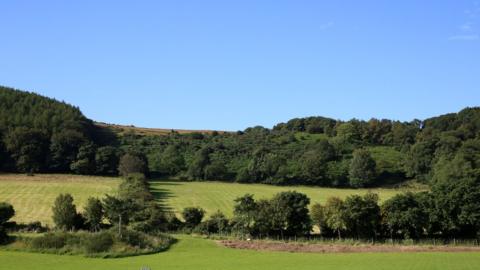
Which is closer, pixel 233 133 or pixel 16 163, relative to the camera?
pixel 16 163

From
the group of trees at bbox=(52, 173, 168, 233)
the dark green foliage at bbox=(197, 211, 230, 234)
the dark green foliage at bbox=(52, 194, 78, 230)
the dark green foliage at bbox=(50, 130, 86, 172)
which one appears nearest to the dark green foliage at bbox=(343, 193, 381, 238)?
the dark green foliage at bbox=(197, 211, 230, 234)

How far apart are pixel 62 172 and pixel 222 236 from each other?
229ft

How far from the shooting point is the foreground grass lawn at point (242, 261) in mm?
46188

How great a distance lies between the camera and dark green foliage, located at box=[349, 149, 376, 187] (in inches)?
5153

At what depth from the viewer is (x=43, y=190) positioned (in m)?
101

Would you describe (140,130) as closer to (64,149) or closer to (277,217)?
(64,149)

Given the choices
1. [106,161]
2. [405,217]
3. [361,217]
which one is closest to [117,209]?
[361,217]

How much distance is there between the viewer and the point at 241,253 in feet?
189

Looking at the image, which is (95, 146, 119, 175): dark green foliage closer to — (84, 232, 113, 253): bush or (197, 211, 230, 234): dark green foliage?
(197, 211, 230, 234): dark green foliage

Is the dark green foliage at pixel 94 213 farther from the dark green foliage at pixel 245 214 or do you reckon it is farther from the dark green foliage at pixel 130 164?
the dark green foliage at pixel 130 164

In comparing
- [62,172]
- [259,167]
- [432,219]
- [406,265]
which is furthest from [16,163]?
[406,265]

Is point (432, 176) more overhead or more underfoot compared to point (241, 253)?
more overhead

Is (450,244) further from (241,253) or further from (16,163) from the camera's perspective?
(16,163)

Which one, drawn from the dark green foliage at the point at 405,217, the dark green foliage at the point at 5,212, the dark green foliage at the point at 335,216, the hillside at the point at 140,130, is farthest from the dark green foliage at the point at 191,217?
the hillside at the point at 140,130
